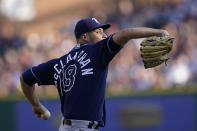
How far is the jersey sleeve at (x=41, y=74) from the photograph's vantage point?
4.94 m

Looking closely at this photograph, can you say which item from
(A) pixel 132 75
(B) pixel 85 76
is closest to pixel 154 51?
(B) pixel 85 76

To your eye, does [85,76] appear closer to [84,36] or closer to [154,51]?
[84,36]

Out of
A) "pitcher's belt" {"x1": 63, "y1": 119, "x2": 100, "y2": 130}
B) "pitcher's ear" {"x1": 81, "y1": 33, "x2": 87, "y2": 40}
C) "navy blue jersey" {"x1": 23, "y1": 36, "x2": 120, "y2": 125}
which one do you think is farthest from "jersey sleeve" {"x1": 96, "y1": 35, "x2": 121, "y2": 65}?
"pitcher's belt" {"x1": 63, "y1": 119, "x2": 100, "y2": 130}

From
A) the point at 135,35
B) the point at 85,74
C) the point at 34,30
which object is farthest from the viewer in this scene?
the point at 34,30

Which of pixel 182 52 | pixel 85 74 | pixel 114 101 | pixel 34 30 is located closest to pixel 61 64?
pixel 85 74

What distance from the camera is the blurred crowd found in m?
11.5

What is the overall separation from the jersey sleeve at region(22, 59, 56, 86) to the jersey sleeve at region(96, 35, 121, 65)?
626 millimetres

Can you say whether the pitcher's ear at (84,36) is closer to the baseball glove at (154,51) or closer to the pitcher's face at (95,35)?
the pitcher's face at (95,35)

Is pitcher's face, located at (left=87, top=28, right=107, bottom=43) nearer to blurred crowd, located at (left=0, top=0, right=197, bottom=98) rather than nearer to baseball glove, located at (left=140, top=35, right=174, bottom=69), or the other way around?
baseball glove, located at (left=140, top=35, right=174, bottom=69)

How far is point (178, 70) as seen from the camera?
37.8 ft

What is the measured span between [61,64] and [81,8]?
11.9 metres

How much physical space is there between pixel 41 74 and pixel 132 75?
23.3 ft

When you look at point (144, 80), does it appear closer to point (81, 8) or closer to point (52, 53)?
point (52, 53)

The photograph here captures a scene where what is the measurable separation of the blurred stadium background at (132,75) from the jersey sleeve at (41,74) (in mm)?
5928
